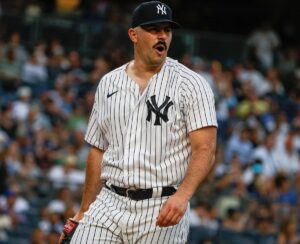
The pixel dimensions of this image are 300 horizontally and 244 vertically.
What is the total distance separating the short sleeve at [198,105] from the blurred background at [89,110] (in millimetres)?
6250

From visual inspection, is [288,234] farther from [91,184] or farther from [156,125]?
[156,125]

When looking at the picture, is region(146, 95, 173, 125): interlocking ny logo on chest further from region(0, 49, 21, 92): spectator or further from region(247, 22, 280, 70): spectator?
region(247, 22, 280, 70): spectator

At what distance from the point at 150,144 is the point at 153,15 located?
765 mm

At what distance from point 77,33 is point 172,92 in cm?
1309

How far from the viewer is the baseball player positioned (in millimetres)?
6516

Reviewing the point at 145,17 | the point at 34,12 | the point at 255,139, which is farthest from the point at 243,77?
the point at 145,17

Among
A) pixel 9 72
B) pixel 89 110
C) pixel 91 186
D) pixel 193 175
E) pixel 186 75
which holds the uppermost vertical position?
pixel 186 75

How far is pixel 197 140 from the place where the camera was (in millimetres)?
6484

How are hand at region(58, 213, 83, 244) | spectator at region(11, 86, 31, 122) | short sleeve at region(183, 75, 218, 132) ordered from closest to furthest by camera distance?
1. short sleeve at region(183, 75, 218, 132)
2. hand at region(58, 213, 83, 244)
3. spectator at region(11, 86, 31, 122)

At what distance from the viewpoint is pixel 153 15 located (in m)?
6.63

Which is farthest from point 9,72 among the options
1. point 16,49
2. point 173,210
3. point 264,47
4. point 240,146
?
point 173,210

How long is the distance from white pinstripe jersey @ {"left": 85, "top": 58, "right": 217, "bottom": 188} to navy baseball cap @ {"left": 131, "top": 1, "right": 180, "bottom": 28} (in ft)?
1.08

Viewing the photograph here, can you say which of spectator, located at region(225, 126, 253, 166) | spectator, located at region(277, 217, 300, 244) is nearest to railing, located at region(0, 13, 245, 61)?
spectator, located at region(225, 126, 253, 166)

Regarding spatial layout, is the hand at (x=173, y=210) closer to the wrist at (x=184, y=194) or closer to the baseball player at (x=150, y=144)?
the wrist at (x=184, y=194)
